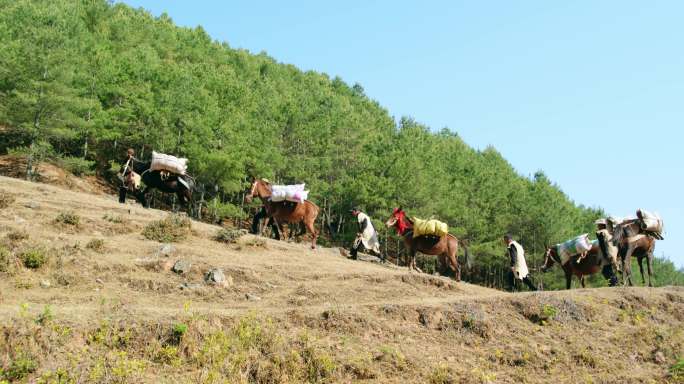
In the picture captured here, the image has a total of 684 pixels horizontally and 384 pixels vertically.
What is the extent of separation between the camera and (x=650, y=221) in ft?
72.8

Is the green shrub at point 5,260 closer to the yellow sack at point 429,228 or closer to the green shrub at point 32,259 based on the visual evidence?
the green shrub at point 32,259

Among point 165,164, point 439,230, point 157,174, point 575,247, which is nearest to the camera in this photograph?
point 439,230

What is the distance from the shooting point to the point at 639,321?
55.1 ft

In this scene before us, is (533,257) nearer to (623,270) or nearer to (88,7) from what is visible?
(623,270)

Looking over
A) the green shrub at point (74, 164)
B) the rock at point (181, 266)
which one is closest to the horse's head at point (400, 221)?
the rock at point (181, 266)

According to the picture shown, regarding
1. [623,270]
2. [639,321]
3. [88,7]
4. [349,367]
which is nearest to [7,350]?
[349,367]

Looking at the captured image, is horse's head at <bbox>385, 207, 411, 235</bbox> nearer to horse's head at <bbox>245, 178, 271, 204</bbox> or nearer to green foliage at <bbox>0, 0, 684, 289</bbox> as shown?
horse's head at <bbox>245, 178, 271, 204</bbox>

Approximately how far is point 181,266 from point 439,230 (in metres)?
10.7

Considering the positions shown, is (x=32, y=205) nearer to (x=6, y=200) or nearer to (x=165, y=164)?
(x=6, y=200)

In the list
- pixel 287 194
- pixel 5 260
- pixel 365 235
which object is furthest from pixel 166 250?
pixel 365 235

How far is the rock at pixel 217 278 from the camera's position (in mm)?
16109

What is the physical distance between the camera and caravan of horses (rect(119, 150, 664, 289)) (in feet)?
73.3

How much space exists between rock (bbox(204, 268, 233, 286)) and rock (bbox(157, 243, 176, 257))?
1.77m

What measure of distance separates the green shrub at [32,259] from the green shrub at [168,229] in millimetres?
4591
